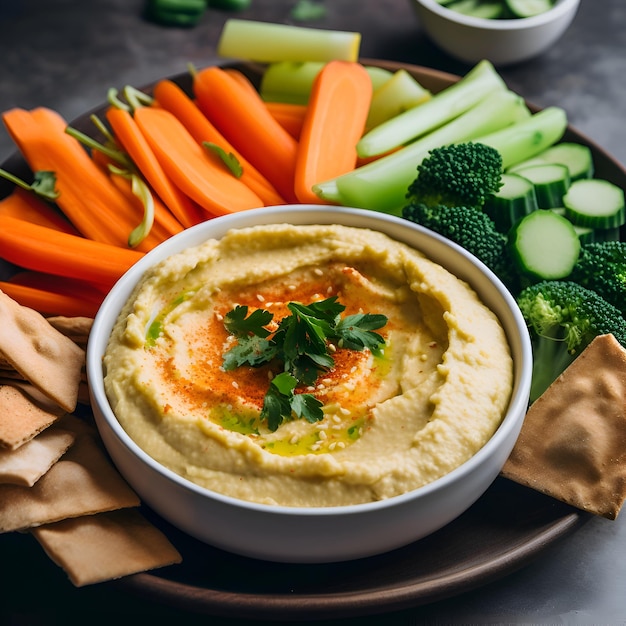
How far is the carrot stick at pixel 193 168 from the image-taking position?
432cm

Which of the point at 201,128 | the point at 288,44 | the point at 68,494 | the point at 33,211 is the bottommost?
the point at 68,494

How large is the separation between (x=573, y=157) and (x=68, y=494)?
316 cm

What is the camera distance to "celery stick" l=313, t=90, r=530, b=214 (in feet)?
14.0

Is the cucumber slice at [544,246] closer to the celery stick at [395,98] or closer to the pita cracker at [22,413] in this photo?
the celery stick at [395,98]

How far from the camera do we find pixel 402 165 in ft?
14.5

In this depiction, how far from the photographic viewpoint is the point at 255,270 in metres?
3.81

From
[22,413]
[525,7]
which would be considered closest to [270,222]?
[22,413]

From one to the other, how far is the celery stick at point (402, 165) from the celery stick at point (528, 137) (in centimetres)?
9

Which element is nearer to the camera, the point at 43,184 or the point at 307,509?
the point at 307,509

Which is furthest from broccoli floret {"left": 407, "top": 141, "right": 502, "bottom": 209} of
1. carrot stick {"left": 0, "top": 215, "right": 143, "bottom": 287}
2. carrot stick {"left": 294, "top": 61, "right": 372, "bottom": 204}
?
carrot stick {"left": 0, "top": 215, "right": 143, "bottom": 287}

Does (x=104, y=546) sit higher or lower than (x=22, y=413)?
lower

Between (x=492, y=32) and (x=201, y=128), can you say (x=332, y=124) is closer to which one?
(x=201, y=128)

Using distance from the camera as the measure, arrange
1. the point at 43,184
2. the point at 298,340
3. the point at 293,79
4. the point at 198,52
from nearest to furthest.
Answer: the point at 298,340, the point at 43,184, the point at 293,79, the point at 198,52

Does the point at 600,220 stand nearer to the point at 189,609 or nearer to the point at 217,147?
the point at 217,147
